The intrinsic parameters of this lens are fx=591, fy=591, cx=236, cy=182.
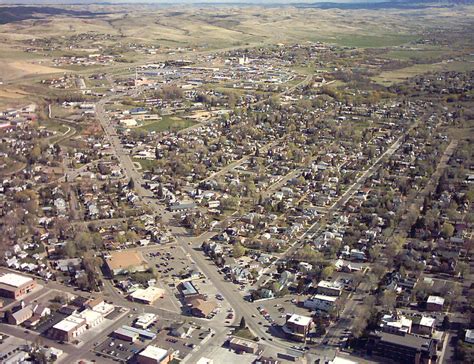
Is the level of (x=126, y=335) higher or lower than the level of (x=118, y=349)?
higher

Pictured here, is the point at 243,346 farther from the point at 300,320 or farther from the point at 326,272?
the point at 326,272

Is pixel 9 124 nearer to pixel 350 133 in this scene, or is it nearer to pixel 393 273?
pixel 350 133

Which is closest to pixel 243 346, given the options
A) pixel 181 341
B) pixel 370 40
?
pixel 181 341

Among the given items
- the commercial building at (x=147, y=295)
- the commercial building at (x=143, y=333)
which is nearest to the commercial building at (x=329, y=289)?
the commercial building at (x=147, y=295)

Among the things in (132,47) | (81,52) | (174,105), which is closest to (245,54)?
(132,47)

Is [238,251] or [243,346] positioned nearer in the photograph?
[243,346]

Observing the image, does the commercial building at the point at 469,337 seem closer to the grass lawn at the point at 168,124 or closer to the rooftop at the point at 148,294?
the rooftop at the point at 148,294
